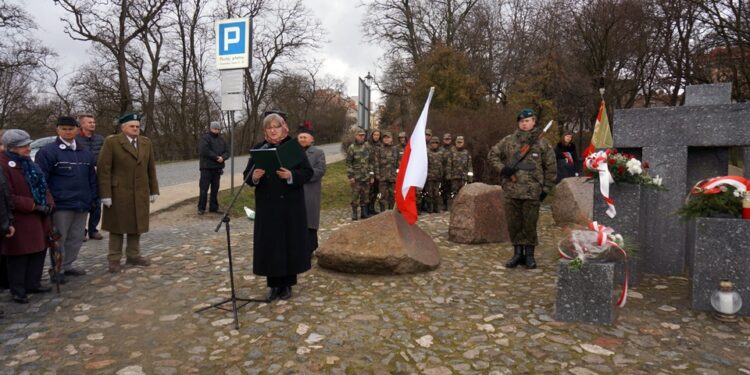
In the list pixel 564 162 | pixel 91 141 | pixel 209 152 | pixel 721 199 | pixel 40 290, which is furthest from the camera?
Answer: pixel 564 162

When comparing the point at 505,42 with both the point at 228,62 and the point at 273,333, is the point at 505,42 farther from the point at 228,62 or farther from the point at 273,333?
the point at 273,333

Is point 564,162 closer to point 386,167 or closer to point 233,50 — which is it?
point 386,167

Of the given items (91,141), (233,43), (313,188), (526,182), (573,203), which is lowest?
(573,203)

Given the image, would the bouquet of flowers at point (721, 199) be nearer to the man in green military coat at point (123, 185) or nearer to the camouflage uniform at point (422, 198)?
the man in green military coat at point (123, 185)

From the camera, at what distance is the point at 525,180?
5.99m

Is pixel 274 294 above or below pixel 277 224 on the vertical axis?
below

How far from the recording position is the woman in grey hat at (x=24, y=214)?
504 cm

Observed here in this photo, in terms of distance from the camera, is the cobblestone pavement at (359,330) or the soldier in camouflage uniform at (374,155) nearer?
the cobblestone pavement at (359,330)

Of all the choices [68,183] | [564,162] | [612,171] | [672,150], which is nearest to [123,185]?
[68,183]

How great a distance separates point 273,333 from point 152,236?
521 centimetres

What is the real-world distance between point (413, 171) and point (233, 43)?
622 centimetres

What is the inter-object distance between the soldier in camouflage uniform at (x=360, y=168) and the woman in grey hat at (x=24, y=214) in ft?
18.3

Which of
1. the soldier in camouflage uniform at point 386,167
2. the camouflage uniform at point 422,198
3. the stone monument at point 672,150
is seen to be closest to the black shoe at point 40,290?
the soldier in camouflage uniform at point 386,167

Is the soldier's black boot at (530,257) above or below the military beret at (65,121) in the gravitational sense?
below
